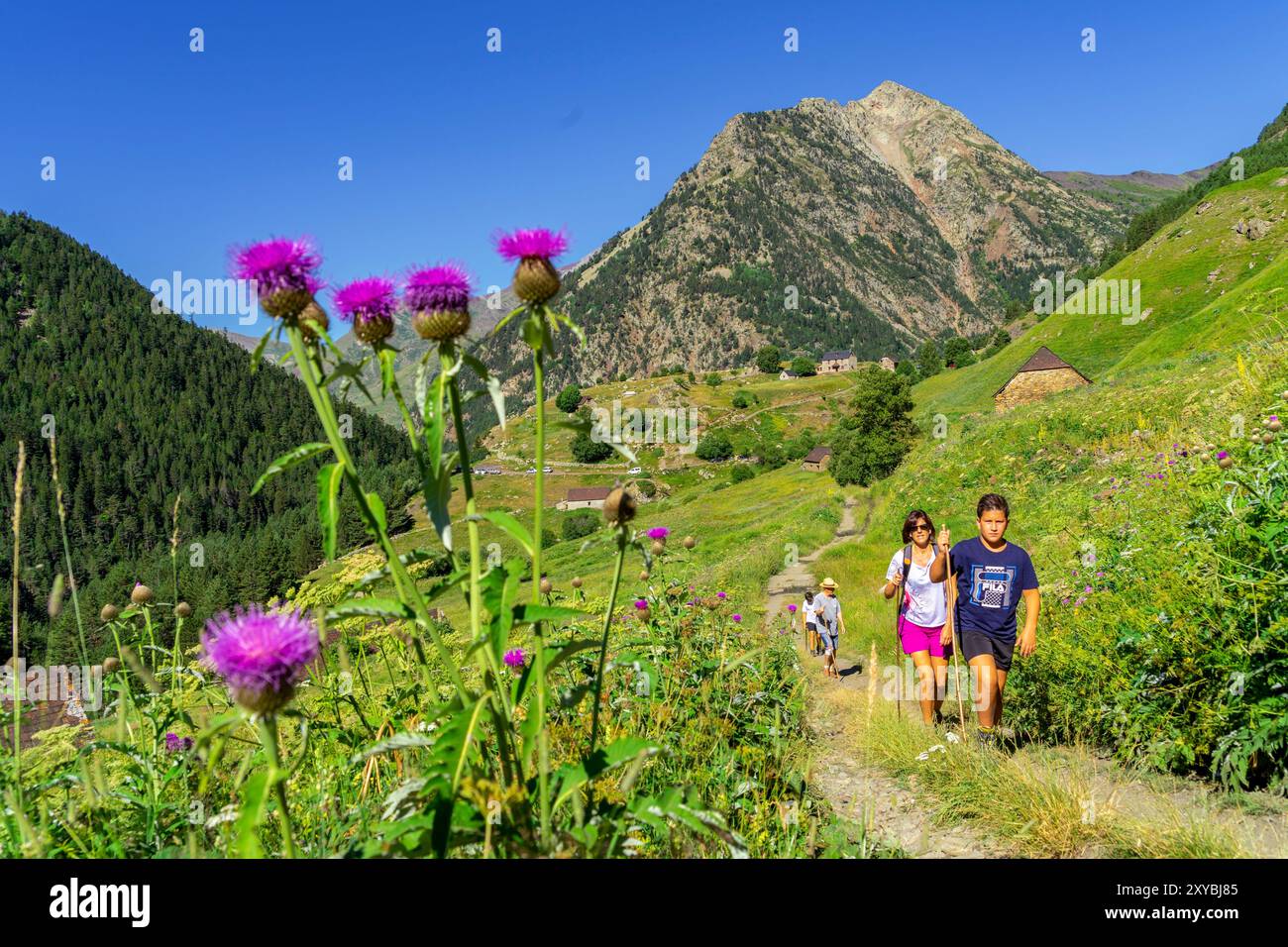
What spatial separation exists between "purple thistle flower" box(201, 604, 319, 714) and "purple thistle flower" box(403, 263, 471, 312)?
1122 mm

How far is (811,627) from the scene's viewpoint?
13023 millimetres

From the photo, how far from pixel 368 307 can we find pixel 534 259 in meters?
0.62

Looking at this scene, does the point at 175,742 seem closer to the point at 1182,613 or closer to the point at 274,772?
the point at 274,772

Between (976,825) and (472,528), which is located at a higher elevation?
(472,528)

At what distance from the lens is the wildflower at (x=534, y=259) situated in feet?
8.39

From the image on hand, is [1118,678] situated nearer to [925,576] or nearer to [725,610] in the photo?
[925,576]

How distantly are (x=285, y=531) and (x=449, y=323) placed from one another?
15580 cm

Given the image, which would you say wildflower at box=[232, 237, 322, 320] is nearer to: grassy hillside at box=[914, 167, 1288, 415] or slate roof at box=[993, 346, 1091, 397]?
grassy hillside at box=[914, 167, 1288, 415]

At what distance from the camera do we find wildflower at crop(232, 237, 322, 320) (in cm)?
235

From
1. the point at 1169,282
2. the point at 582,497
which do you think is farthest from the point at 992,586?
Answer: the point at 582,497

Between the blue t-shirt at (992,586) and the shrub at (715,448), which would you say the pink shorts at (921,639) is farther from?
the shrub at (715,448)

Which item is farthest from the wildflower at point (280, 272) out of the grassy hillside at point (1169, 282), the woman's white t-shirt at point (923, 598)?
the grassy hillside at point (1169, 282)

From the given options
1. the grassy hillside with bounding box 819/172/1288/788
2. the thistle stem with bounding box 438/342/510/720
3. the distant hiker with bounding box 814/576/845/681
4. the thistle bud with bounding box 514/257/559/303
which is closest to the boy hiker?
the grassy hillside with bounding box 819/172/1288/788
